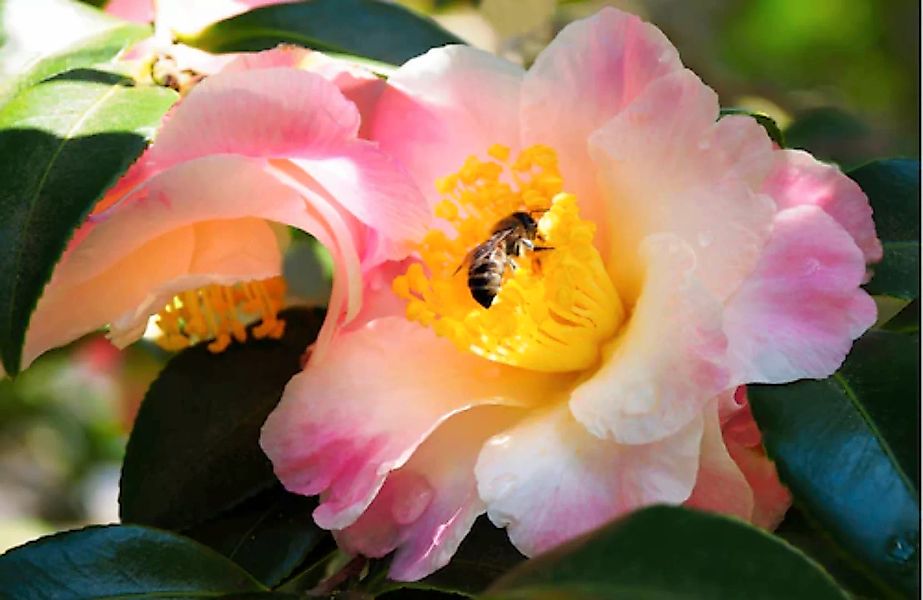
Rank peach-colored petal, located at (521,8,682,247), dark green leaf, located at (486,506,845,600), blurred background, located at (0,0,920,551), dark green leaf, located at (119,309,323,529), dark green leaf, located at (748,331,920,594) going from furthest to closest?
blurred background, located at (0,0,920,551) < dark green leaf, located at (119,309,323,529) < peach-colored petal, located at (521,8,682,247) < dark green leaf, located at (748,331,920,594) < dark green leaf, located at (486,506,845,600)

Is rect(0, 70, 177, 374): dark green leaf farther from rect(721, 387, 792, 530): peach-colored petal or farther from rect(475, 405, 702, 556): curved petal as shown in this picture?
rect(721, 387, 792, 530): peach-colored petal

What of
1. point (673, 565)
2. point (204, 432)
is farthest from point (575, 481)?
point (204, 432)

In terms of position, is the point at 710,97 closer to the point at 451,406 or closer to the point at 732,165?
the point at 732,165

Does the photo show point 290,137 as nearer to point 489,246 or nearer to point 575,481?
point 489,246

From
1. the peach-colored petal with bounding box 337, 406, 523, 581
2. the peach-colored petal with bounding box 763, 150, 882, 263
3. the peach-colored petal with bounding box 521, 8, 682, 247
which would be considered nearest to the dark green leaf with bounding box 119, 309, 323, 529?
the peach-colored petal with bounding box 337, 406, 523, 581

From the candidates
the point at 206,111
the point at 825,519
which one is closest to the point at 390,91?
the point at 206,111
